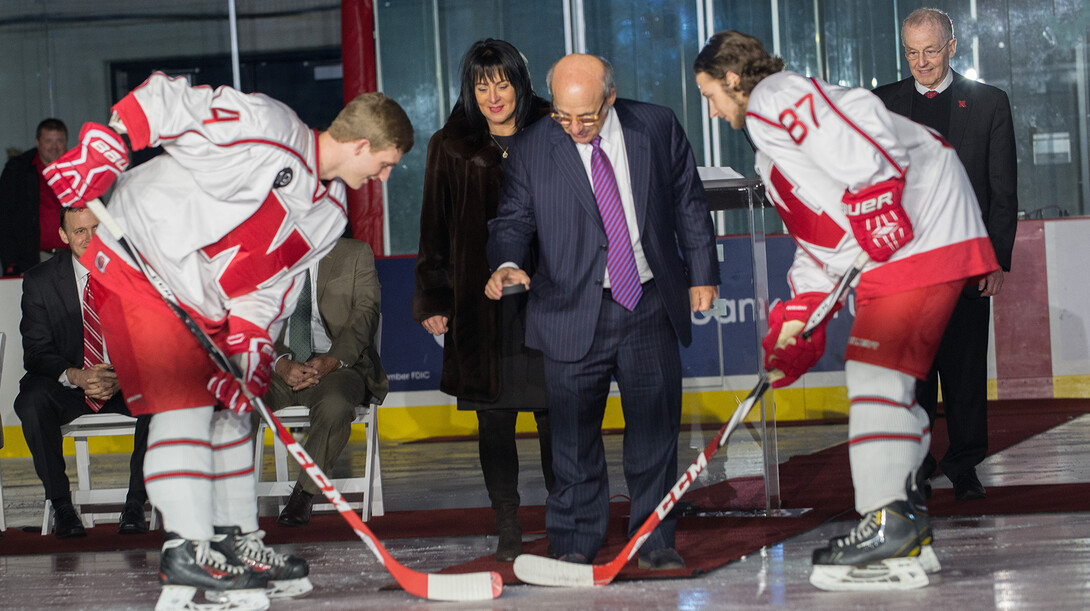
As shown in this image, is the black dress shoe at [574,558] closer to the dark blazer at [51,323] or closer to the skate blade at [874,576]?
the skate blade at [874,576]

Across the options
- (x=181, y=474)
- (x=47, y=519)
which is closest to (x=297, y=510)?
(x=47, y=519)

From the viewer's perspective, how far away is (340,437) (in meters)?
3.88

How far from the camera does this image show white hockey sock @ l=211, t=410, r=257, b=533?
2.62m

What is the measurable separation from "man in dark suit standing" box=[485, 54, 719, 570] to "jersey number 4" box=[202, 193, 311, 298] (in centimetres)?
50

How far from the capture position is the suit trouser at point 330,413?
384 centimetres

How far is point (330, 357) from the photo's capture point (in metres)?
3.98

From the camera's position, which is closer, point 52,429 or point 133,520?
point 133,520

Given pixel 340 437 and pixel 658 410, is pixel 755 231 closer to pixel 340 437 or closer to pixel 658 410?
pixel 658 410

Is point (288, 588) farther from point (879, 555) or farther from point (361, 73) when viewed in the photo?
point (361, 73)

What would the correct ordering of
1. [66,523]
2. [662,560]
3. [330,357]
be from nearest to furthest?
1. [662,560]
2. [66,523]
3. [330,357]

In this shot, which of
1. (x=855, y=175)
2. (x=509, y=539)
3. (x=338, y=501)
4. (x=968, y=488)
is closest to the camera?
(x=855, y=175)

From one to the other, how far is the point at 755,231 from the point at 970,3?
5482mm

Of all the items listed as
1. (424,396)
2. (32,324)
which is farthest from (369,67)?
(32,324)

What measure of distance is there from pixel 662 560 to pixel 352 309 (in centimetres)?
180
